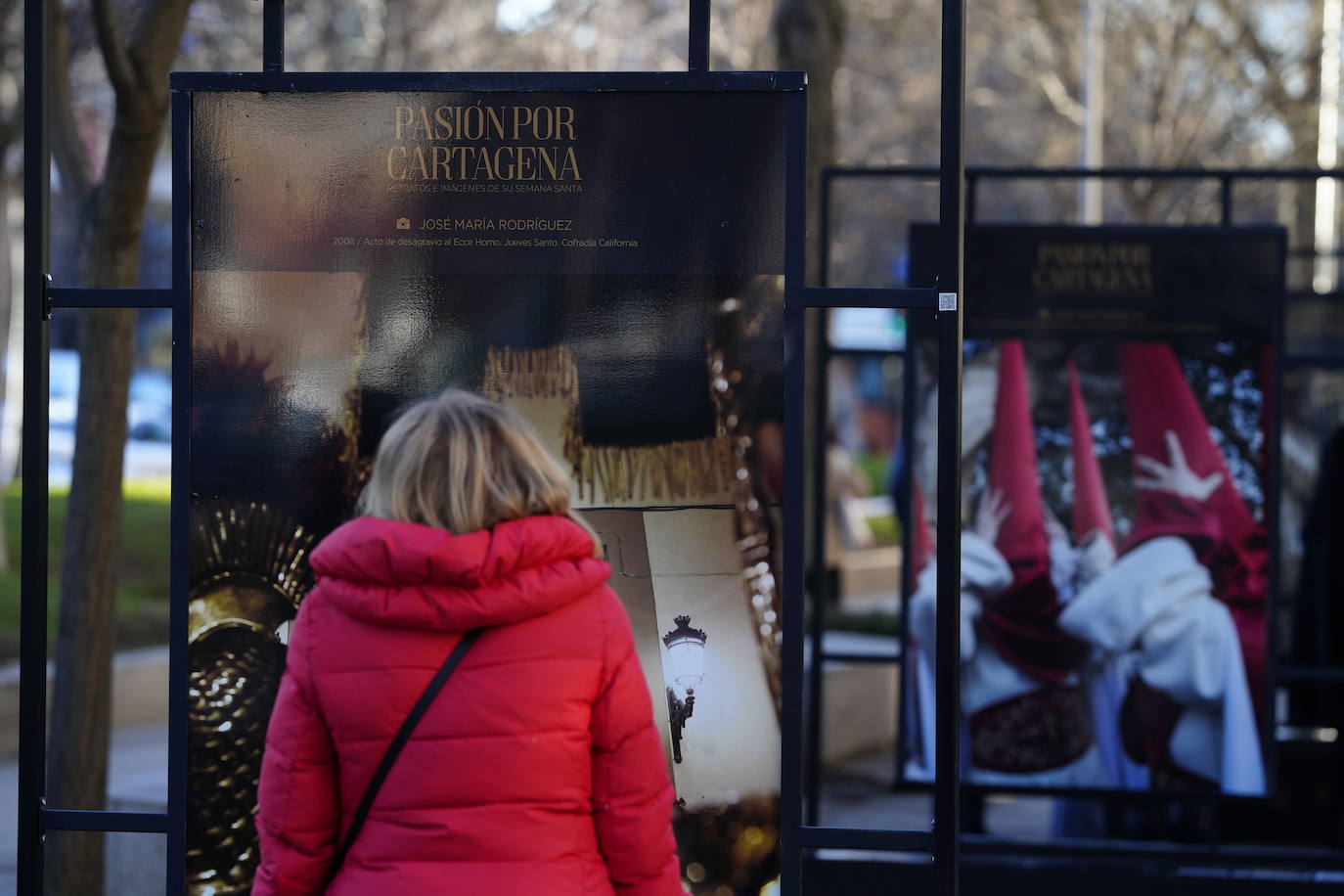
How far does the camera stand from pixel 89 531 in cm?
504

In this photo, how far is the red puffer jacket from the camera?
8.04 feet

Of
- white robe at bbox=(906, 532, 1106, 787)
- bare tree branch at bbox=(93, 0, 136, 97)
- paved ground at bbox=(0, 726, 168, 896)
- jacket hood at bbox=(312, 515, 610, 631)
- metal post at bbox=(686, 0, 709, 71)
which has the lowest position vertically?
paved ground at bbox=(0, 726, 168, 896)

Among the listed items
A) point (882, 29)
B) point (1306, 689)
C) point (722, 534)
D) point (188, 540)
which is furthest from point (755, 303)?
point (882, 29)

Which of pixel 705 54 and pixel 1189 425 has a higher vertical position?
pixel 705 54

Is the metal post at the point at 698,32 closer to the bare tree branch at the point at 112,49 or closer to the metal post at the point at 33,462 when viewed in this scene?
the metal post at the point at 33,462

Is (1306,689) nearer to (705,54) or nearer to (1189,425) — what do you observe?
(1189,425)

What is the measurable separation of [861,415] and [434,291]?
45.3m

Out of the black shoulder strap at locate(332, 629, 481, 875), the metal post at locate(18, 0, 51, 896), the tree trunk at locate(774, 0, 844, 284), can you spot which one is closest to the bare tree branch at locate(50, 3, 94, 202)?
the metal post at locate(18, 0, 51, 896)

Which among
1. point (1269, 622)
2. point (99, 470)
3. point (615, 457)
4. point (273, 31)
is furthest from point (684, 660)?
point (1269, 622)

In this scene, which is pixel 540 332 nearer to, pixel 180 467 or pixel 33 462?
pixel 180 467

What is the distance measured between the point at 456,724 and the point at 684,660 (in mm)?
801

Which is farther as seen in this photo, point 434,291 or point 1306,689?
point 1306,689

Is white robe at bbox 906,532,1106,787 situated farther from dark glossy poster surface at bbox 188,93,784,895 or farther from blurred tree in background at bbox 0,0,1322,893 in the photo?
dark glossy poster surface at bbox 188,93,784,895

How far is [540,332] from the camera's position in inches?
124
